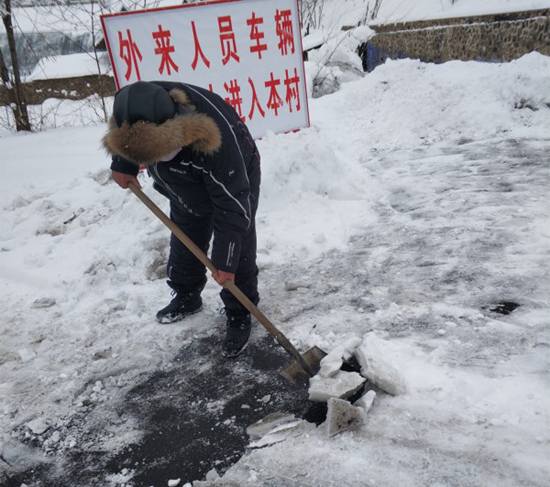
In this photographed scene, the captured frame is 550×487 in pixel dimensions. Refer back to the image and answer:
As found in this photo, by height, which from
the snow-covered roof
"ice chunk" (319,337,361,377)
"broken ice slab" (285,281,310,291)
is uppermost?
the snow-covered roof

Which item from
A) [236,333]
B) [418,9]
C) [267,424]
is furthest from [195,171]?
[418,9]

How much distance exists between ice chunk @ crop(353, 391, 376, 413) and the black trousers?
0.99m

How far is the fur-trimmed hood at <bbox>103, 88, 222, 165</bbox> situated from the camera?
6.26 ft

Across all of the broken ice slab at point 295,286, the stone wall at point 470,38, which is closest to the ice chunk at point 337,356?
the broken ice slab at point 295,286

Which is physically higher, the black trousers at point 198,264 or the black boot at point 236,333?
the black trousers at point 198,264

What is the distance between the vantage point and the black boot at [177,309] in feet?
9.66

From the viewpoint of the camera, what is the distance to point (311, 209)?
426 cm

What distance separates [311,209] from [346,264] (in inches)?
38.6

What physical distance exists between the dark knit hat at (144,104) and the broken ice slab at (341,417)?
1.52 metres

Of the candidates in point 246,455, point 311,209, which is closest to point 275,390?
point 246,455

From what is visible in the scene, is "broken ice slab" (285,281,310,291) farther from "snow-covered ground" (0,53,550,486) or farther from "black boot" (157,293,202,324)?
"black boot" (157,293,202,324)

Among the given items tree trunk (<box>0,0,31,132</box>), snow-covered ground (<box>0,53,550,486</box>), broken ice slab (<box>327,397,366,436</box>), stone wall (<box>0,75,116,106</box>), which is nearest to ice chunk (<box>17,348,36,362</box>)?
snow-covered ground (<box>0,53,550,486</box>)

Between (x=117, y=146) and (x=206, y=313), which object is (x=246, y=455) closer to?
(x=206, y=313)

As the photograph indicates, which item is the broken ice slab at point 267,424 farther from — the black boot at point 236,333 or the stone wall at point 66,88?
the stone wall at point 66,88
